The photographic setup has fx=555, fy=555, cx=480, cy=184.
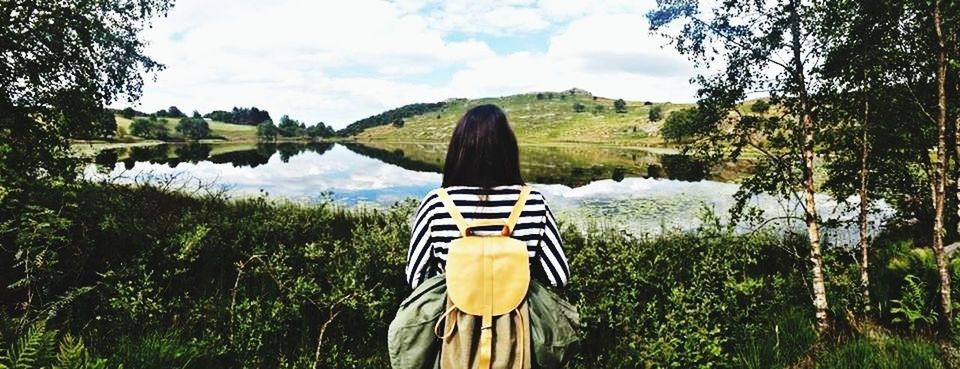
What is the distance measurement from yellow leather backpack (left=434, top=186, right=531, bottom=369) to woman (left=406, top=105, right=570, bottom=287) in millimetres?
83

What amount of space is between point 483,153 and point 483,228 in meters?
0.40

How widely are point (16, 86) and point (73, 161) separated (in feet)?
26.9

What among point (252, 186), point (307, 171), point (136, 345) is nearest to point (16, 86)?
point (136, 345)

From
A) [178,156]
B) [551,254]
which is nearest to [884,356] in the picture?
[551,254]

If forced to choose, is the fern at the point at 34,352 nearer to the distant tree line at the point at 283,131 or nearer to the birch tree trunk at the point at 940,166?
the birch tree trunk at the point at 940,166

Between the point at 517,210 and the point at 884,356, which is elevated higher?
the point at 517,210

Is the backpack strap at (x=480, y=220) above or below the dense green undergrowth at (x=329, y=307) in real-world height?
above

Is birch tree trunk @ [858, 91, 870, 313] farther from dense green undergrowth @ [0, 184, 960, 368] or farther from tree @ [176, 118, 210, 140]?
tree @ [176, 118, 210, 140]

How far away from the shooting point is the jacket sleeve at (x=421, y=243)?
9.95ft

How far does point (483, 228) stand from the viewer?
117 inches

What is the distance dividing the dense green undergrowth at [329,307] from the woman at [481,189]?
2798 mm

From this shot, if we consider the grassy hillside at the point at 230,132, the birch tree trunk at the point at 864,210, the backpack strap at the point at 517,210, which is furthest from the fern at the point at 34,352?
the grassy hillside at the point at 230,132

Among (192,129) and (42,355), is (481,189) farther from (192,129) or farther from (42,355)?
(192,129)

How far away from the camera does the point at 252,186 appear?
36.3 m
